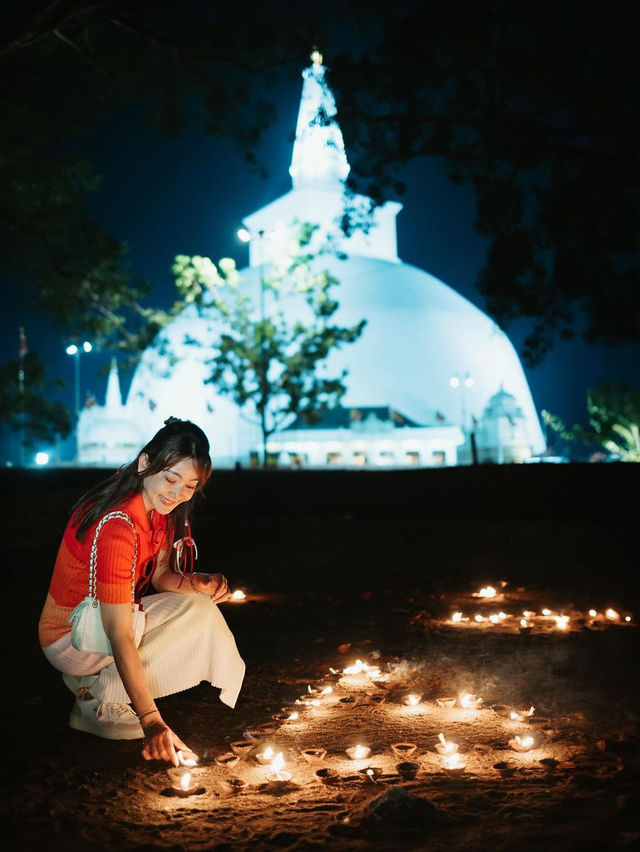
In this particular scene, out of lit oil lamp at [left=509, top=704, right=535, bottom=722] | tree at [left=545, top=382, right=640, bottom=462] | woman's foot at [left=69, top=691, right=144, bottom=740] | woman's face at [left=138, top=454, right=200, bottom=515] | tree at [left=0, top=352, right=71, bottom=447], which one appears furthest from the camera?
tree at [left=545, top=382, right=640, bottom=462]

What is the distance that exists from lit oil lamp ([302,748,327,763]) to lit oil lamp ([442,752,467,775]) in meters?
0.51

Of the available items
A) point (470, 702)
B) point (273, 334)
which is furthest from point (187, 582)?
point (273, 334)

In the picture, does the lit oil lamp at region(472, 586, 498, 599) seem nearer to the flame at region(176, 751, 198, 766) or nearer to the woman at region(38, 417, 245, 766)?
the woman at region(38, 417, 245, 766)

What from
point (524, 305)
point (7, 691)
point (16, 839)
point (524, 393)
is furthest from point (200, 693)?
point (524, 393)

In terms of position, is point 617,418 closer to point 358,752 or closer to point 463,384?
point 463,384

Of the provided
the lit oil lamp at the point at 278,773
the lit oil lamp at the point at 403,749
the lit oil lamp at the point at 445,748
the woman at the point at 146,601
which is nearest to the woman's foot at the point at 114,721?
the woman at the point at 146,601

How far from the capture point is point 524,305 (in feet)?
44.2

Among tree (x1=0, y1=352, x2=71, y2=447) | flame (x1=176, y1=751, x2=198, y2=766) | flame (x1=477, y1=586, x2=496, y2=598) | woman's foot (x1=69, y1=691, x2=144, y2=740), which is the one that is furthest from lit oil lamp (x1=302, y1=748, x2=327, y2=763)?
tree (x1=0, y1=352, x2=71, y2=447)

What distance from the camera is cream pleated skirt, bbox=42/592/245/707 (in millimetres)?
3750

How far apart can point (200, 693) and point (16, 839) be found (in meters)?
1.98

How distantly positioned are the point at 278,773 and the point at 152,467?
1351mm

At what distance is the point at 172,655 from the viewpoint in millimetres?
3871

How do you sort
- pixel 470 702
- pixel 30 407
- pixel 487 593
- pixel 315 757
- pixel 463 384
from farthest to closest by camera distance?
pixel 463 384 → pixel 30 407 → pixel 487 593 → pixel 470 702 → pixel 315 757

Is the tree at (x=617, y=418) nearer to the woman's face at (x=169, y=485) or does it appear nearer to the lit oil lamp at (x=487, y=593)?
the lit oil lamp at (x=487, y=593)
